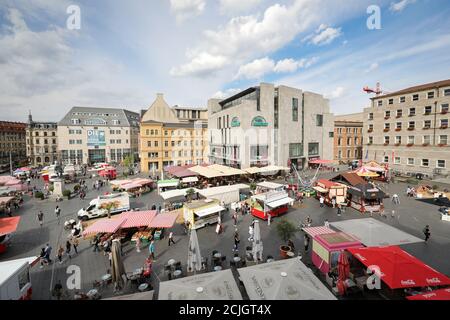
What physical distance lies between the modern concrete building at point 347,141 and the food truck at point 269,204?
4396 cm

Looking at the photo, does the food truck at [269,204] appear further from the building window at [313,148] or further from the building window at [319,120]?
the building window at [319,120]

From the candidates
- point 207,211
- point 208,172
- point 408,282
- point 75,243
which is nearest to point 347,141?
point 208,172

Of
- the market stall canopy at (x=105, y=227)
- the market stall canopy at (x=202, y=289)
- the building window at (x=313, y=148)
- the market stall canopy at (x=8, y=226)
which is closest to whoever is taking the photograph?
the market stall canopy at (x=202, y=289)

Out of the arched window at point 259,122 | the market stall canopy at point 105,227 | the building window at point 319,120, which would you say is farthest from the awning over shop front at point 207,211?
the building window at point 319,120

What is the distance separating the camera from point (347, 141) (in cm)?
5928

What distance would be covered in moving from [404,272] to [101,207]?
74.9 ft

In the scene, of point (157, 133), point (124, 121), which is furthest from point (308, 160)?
point (124, 121)

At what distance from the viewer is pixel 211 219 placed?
1942cm

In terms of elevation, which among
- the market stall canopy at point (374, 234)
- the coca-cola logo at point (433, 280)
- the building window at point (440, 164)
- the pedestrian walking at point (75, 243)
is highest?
the building window at point (440, 164)

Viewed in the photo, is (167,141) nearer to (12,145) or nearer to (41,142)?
(41,142)

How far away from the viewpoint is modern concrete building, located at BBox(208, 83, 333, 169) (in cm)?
4159

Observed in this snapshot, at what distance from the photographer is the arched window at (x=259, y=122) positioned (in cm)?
4191
